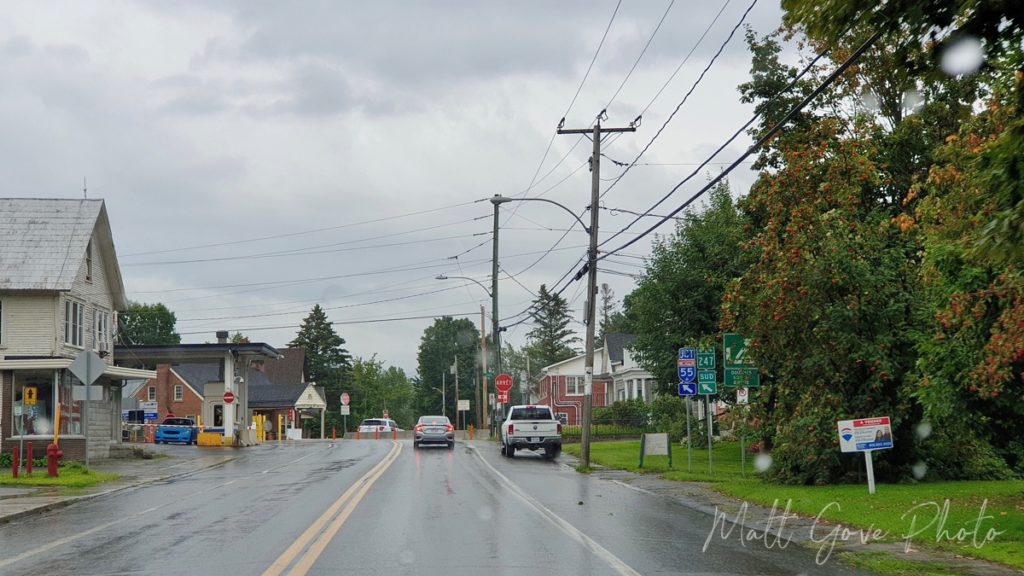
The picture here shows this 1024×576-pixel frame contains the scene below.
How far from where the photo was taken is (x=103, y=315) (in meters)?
41.6

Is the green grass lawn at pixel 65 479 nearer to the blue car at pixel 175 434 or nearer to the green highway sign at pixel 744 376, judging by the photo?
the green highway sign at pixel 744 376

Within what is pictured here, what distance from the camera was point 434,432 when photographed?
4403 centimetres

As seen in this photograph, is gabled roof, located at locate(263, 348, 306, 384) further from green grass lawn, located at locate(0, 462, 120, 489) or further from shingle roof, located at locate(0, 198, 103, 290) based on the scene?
green grass lawn, located at locate(0, 462, 120, 489)

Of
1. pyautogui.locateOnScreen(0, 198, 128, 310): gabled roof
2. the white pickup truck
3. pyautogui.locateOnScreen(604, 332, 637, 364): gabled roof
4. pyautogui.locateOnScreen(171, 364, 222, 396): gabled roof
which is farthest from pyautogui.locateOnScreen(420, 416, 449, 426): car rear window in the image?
pyautogui.locateOnScreen(171, 364, 222, 396): gabled roof

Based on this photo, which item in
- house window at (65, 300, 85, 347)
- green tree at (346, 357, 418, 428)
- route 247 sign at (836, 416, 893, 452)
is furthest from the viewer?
green tree at (346, 357, 418, 428)

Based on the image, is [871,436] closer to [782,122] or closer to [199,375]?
[782,122]

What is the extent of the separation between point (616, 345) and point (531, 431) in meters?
44.3

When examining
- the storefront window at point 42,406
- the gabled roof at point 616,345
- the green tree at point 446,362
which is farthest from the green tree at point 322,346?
the storefront window at point 42,406

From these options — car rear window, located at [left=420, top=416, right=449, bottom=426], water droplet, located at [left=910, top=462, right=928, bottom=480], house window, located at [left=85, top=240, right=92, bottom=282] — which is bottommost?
water droplet, located at [left=910, top=462, right=928, bottom=480]

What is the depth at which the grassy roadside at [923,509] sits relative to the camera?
1262 centimetres

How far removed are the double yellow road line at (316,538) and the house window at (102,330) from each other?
23164 mm

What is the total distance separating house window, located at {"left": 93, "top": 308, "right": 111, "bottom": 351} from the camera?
4029 centimetres

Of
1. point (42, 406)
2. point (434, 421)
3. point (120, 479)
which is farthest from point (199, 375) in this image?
point (120, 479)

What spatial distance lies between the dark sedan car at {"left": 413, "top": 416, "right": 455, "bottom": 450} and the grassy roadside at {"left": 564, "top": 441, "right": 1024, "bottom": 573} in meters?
20.0
